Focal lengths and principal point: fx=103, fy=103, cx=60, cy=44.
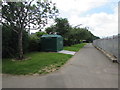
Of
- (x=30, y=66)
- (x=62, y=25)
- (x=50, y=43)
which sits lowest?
(x=30, y=66)

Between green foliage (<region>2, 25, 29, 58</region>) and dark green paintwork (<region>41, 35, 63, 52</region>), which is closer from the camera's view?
green foliage (<region>2, 25, 29, 58</region>)

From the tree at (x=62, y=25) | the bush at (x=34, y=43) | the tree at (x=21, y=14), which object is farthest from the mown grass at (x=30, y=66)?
the tree at (x=62, y=25)

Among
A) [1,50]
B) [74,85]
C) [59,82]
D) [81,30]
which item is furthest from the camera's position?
[81,30]

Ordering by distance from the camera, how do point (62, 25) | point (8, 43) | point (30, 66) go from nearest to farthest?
point (30, 66)
point (8, 43)
point (62, 25)

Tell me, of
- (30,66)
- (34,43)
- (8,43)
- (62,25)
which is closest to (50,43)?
(34,43)

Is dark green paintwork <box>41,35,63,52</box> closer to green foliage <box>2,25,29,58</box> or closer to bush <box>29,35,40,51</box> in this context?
bush <box>29,35,40,51</box>

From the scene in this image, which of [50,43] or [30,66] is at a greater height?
[50,43]

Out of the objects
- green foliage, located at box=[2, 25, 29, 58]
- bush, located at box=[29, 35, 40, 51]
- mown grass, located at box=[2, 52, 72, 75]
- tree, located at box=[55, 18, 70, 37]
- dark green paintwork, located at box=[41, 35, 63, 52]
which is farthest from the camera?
tree, located at box=[55, 18, 70, 37]

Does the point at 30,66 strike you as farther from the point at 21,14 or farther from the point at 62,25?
the point at 62,25

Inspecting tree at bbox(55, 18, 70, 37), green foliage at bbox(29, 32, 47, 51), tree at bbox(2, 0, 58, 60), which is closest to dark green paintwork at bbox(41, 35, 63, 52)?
green foliage at bbox(29, 32, 47, 51)

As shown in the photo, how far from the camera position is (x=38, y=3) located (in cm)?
821

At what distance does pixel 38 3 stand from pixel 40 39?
655 centimetres

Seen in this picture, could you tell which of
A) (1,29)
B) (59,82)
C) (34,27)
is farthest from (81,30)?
(59,82)

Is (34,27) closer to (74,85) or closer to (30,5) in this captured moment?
(30,5)
